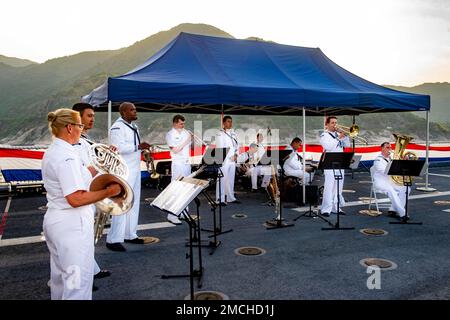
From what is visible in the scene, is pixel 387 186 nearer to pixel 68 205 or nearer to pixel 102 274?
pixel 102 274

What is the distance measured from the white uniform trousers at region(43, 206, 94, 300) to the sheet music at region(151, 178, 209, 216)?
1039 millimetres

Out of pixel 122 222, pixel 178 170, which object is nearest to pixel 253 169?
pixel 178 170

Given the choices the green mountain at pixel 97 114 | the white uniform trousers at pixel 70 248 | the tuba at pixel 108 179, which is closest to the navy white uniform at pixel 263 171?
the tuba at pixel 108 179

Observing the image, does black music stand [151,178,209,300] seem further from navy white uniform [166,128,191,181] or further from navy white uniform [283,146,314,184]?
navy white uniform [283,146,314,184]

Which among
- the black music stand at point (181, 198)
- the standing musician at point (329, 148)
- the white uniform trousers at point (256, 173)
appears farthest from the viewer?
the white uniform trousers at point (256, 173)

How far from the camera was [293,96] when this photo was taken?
8.98 meters

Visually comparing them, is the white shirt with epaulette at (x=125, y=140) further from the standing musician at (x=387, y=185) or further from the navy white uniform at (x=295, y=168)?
the standing musician at (x=387, y=185)

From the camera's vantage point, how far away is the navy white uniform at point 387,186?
27.3ft

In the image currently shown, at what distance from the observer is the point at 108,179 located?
2943 millimetres

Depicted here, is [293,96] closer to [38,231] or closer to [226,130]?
[226,130]

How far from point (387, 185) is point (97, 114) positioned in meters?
93.6

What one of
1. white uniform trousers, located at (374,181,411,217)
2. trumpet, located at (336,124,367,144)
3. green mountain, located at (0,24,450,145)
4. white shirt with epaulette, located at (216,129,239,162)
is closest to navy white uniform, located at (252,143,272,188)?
white shirt with epaulette, located at (216,129,239,162)

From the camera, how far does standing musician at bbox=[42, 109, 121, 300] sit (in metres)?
2.80

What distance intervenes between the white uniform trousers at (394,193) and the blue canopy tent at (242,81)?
2.36 m
